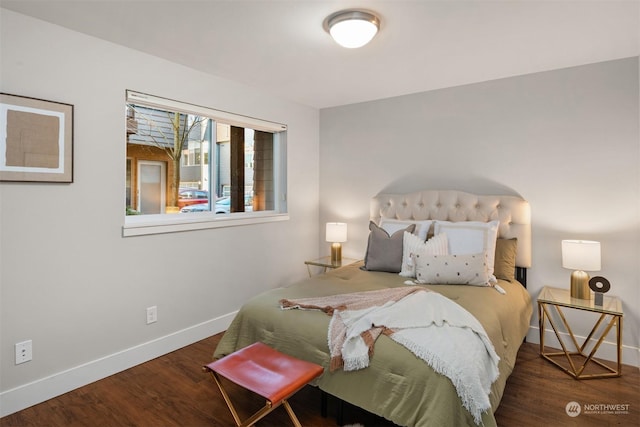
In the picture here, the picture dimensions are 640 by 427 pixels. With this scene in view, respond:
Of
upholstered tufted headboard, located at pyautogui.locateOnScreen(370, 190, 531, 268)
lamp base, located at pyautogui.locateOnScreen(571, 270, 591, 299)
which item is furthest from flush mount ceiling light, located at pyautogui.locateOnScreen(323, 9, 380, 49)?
lamp base, located at pyautogui.locateOnScreen(571, 270, 591, 299)

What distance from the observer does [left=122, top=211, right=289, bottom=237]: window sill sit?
105 inches

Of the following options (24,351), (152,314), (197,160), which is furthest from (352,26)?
(24,351)

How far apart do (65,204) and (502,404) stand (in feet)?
9.93

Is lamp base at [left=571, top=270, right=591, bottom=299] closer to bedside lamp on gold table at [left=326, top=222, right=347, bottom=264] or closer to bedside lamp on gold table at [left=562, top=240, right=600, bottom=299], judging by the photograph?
bedside lamp on gold table at [left=562, top=240, right=600, bottom=299]

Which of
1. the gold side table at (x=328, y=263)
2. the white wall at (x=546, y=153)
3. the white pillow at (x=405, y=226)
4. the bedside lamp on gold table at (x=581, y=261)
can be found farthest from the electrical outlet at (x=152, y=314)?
the bedside lamp on gold table at (x=581, y=261)

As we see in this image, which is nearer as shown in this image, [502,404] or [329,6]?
[329,6]

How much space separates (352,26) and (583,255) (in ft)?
7.41

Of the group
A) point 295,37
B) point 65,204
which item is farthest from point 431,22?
point 65,204

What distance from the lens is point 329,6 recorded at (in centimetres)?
196

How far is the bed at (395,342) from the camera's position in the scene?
5.18 ft

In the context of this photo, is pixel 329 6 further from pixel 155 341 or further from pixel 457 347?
pixel 155 341

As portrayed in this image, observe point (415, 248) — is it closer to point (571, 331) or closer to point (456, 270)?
point (456, 270)

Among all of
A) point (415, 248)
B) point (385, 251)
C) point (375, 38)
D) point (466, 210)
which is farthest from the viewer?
point (466, 210)

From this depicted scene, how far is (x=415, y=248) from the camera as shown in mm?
2977
